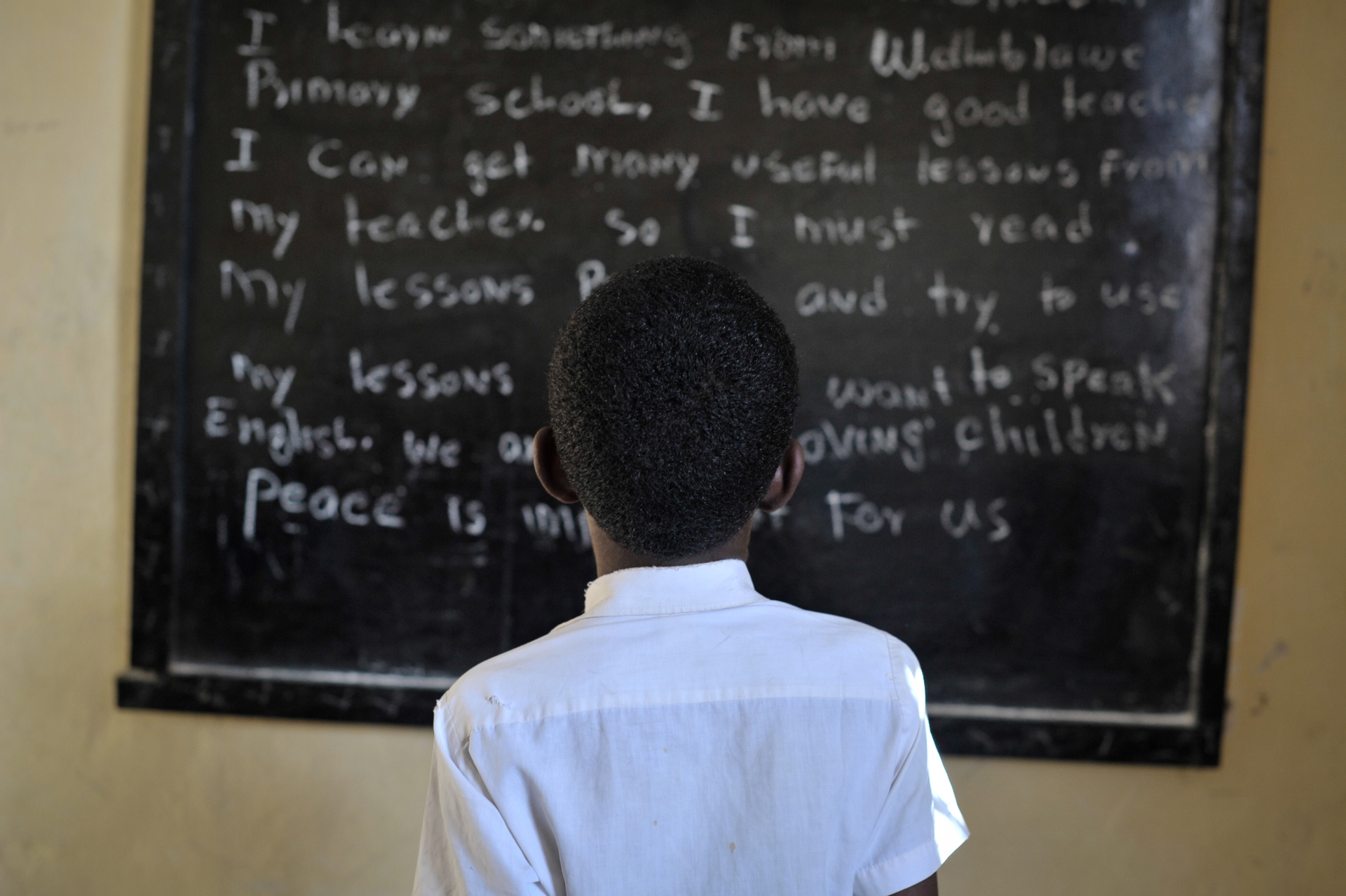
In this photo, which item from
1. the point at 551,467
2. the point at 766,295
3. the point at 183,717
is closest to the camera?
the point at 551,467

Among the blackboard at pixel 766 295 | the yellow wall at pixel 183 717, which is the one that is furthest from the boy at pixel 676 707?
the yellow wall at pixel 183 717

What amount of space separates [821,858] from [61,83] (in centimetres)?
186

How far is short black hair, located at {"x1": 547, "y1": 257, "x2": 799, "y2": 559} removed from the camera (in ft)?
2.16

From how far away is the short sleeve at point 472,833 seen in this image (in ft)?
2.20

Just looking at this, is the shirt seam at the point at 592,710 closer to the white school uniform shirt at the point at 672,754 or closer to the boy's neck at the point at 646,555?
the white school uniform shirt at the point at 672,754

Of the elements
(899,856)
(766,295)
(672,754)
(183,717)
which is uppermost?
(766,295)

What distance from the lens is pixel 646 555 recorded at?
2.38ft

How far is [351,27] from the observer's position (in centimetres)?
151

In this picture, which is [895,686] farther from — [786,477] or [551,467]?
[551,467]

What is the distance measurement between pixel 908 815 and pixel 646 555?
0.31 meters

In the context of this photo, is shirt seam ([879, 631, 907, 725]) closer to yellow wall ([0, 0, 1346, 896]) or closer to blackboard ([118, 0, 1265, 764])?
blackboard ([118, 0, 1265, 764])

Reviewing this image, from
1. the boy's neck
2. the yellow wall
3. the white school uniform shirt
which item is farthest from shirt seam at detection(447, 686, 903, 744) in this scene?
the yellow wall

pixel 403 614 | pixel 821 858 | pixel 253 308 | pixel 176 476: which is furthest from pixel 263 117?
pixel 821 858

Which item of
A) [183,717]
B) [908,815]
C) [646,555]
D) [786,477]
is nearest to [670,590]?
[646,555]
